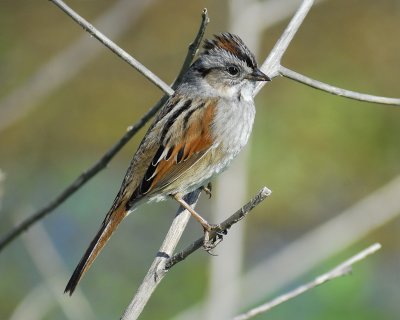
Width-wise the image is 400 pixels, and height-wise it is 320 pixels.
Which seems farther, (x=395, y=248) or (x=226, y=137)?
(x=395, y=248)

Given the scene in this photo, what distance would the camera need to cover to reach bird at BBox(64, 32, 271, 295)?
4191 mm

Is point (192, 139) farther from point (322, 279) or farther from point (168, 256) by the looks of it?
point (322, 279)

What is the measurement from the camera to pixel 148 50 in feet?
35.4

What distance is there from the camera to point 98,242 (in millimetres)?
4000

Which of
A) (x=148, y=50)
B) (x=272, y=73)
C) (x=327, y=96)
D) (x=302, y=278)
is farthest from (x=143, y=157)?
(x=148, y=50)

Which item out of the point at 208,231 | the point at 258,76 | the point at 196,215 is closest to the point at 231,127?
the point at 258,76

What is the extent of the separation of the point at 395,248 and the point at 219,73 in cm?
399

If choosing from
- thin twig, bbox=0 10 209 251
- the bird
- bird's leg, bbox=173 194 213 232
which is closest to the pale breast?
the bird

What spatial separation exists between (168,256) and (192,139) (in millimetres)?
809

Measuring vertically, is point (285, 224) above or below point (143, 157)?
below

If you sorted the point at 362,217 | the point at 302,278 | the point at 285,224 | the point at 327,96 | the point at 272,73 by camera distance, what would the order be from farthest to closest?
the point at 327,96 < the point at 285,224 < the point at 302,278 < the point at 362,217 < the point at 272,73

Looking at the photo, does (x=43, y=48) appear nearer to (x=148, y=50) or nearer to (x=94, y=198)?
(x=148, y=50)

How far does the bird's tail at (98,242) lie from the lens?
12.6ft

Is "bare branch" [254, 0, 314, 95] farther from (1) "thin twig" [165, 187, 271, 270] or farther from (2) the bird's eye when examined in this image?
(1) "thin twig" [165, 187, 271, 270]
